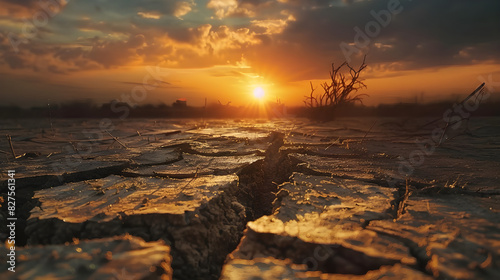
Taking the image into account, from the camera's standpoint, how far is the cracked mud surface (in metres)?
0.81

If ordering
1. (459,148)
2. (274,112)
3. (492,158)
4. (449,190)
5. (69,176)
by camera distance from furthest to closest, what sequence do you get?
(274,112) < (459,148) < (492,158) < (69,176) < (449,190)

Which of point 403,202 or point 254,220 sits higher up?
point 403,202

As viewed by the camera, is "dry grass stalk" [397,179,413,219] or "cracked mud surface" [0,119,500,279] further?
"dry grass stalk" [397,179,413,219]

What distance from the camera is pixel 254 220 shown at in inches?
55.7

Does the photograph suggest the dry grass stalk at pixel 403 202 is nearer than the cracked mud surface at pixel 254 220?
No

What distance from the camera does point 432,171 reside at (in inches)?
80.5

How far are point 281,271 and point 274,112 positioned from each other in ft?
30.5

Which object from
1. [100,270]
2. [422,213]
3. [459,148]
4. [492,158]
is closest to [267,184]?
[422,213]

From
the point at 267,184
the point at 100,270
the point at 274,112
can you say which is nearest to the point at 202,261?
the point at 100,270

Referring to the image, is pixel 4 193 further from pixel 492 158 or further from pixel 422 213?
pixel 492 158

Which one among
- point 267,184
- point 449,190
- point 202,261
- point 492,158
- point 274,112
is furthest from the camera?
point 274,112

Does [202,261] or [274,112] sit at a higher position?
[274,112]

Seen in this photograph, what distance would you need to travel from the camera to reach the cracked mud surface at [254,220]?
0.81m

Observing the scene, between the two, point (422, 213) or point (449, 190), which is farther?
point (449, 190)
